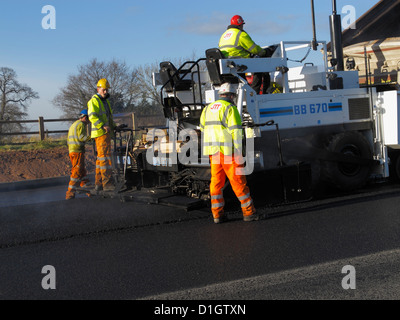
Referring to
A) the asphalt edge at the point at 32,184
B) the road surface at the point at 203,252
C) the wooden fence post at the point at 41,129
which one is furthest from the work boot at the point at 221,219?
the wooden fence post at the point at 41,129

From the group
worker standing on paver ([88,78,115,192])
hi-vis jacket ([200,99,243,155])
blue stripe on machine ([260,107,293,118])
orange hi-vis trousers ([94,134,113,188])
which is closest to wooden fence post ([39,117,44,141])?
worker standing on paver ([88,78,115,192])

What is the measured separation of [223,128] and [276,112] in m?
1.30

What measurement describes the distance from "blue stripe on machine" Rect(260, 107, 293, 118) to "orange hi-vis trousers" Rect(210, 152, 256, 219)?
121 centimetres

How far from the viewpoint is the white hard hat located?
7.07 meters

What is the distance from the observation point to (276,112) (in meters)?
7.90

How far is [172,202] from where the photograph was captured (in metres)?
7.39

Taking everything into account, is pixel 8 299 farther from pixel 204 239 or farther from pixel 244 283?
pixel 204 239

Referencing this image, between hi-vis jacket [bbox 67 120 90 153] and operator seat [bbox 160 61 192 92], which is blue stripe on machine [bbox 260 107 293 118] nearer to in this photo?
operator seat [bbox 160 61 192 92]

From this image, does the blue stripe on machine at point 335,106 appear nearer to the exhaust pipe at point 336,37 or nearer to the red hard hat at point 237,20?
the red hard hat at point 237,20

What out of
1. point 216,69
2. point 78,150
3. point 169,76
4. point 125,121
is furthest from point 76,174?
point 125,121

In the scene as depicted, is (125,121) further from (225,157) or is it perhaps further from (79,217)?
(225,157)

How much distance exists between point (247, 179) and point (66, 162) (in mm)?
10465

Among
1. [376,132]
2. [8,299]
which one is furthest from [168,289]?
[376,132]

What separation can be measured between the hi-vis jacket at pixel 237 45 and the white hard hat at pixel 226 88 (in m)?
0.53
